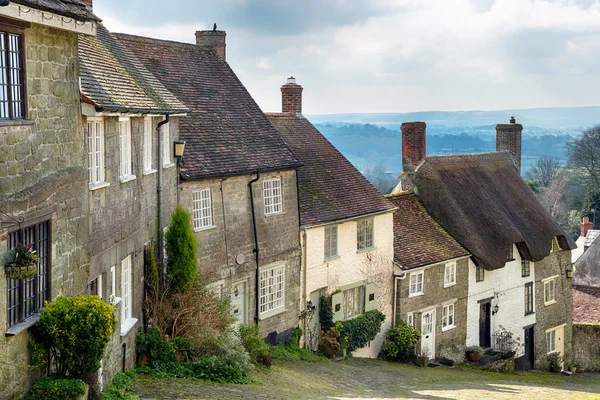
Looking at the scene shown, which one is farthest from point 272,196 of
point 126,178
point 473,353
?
point 473,353

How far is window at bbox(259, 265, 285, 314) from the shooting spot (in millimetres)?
24938

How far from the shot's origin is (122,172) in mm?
16438

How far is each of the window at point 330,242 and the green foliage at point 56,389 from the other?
15.9m

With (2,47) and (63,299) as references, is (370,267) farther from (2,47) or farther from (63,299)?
(2,47)

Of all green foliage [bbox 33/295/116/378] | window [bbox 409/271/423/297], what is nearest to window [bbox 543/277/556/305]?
window [bbox 409/271/423/297]

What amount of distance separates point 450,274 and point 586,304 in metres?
18.4

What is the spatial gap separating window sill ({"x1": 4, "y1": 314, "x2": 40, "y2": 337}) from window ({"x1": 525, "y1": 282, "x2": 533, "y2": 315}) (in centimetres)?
2878

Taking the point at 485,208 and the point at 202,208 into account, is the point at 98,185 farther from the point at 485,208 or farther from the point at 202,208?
the point at 485,208

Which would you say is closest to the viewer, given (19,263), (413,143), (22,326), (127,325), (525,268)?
(19,263)

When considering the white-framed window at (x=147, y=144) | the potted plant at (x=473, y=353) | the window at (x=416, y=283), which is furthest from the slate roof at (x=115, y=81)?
the potted plant at (x=473, y=353)

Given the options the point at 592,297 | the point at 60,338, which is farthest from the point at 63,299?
the point at 592,297

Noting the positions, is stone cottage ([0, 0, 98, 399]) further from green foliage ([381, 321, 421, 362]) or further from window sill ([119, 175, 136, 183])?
green foliage ([381, 321, 421, 362])

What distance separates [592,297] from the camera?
48.0 metres

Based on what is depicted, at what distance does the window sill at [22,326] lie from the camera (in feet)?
36.2
